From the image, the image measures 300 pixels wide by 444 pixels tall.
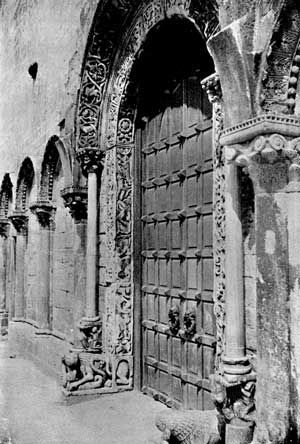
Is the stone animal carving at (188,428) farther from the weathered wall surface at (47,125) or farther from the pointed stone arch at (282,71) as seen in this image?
the weathered wall surface at (47,125)

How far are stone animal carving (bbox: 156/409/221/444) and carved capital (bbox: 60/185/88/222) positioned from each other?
296 cm

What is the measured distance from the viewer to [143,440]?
390 cm

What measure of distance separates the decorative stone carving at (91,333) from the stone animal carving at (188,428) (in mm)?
2157

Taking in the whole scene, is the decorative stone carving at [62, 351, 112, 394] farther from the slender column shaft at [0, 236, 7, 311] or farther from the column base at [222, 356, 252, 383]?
the slender column shaft at [0, 236, 7, 311]

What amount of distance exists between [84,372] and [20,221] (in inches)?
173

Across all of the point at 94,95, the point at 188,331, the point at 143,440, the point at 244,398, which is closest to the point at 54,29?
the point at 94,95

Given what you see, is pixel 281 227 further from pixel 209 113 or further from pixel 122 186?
pixel 122 186

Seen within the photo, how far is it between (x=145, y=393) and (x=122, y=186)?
77.1 inches

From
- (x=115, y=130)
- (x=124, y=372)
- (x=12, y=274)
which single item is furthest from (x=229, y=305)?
(x=12, y=274)

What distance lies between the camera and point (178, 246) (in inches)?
181

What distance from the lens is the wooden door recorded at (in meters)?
4.21

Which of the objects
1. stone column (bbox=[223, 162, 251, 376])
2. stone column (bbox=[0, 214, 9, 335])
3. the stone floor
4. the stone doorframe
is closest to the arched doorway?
the stone doorframe

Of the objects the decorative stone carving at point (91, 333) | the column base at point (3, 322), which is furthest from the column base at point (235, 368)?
the column base at point (3, 322)

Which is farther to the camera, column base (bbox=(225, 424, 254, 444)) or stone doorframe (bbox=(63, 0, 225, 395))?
stone doorframe (bbox=(63, 0, 225, 395))
